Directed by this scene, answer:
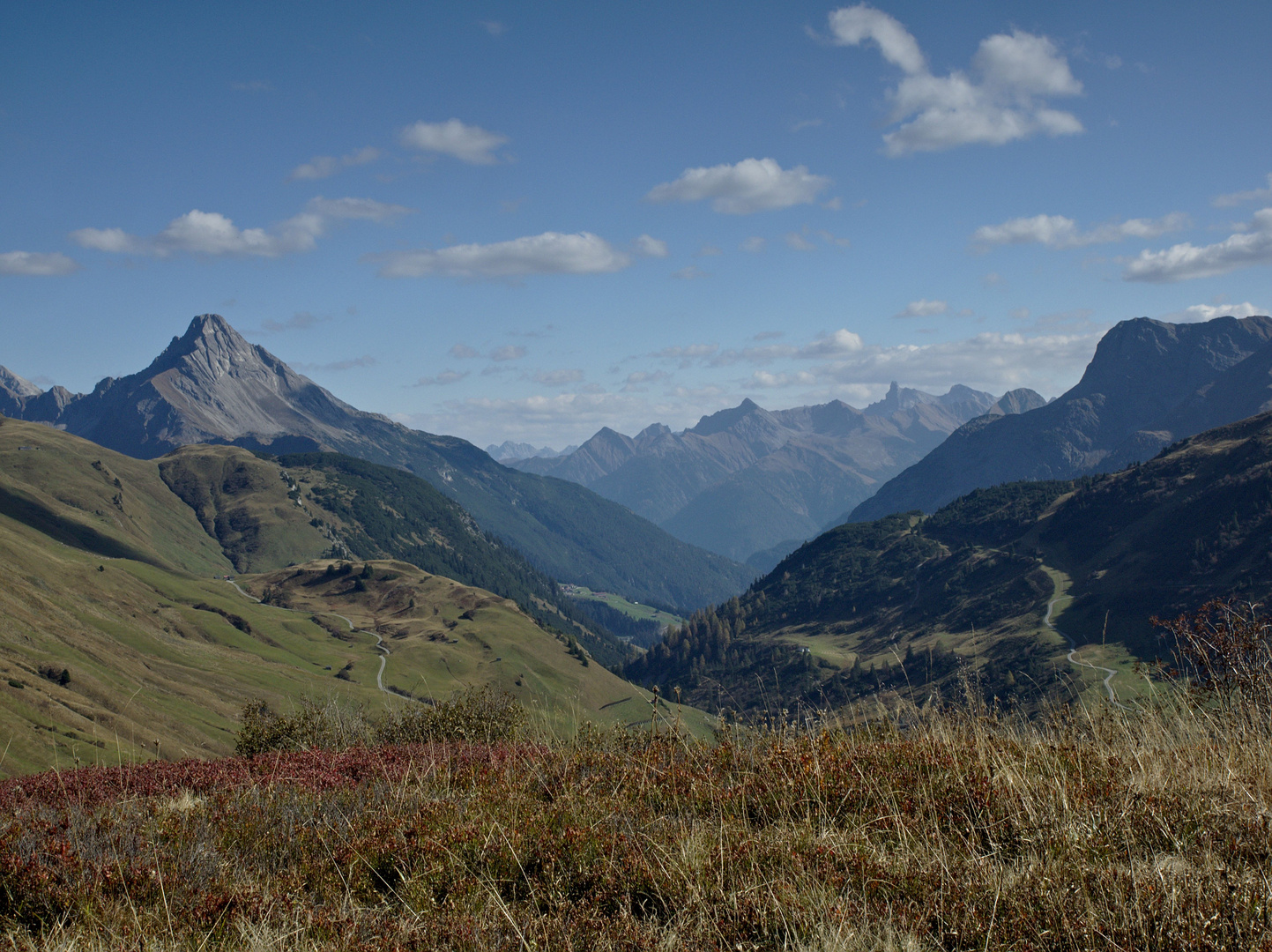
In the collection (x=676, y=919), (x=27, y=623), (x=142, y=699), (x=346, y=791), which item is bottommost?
(x=142, y=699)

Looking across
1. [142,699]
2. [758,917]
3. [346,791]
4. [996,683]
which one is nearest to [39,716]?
[142,699]

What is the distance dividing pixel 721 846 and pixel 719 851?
44 millimetres

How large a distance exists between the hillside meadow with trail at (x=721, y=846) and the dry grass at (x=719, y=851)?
25 mm

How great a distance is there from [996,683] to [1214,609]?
647 ft

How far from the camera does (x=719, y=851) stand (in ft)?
17.2

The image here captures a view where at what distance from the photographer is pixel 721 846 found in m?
5.22

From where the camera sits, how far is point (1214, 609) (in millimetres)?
10938

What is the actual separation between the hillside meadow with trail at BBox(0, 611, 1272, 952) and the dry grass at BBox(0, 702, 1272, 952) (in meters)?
0.03

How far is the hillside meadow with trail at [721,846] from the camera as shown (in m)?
4.36

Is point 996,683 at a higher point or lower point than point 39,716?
lower

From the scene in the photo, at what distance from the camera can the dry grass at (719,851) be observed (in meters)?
4.34

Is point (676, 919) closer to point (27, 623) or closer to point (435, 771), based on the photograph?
point (435, 771)

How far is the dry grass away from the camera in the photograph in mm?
4336

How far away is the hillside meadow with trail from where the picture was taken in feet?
14.3
